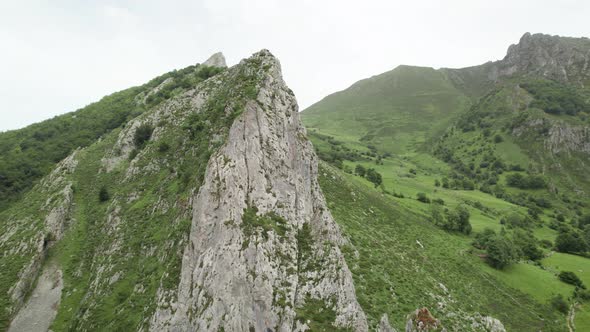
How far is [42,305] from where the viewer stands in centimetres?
3216

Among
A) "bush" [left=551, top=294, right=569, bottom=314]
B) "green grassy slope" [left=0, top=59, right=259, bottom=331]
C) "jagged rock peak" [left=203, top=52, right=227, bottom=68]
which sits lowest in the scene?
"bush" [left=551, top=294, right=569, bottom=314]

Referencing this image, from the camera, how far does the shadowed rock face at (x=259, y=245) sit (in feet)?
75.4

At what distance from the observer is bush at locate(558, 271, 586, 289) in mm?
57237

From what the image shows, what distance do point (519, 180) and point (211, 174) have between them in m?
159

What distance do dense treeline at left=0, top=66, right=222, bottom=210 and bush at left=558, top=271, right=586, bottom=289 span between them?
86.6m

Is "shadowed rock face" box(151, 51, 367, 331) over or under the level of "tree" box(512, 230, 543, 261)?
over

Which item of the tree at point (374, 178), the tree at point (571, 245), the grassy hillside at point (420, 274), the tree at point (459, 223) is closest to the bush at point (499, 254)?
the grassy hillside at point (420, 274)

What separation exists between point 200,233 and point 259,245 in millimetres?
5637

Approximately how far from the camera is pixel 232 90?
4128cm

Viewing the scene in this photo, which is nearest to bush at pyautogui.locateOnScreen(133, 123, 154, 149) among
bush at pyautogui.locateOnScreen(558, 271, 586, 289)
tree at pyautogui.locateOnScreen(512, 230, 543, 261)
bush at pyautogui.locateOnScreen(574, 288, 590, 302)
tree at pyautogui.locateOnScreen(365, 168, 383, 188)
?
tree at pyautogui.locateOnScreen(365, 168, 383, 188)

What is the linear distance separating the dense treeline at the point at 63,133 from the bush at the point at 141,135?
1588cm

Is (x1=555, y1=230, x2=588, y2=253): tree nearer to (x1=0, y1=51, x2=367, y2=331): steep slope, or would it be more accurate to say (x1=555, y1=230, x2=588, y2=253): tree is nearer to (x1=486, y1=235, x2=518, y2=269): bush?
(x1=486, y1=235, x2=518, y2=269): bush

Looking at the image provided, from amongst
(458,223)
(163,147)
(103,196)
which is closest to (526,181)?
(458,223)

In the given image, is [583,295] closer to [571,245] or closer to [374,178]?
[571,245]
